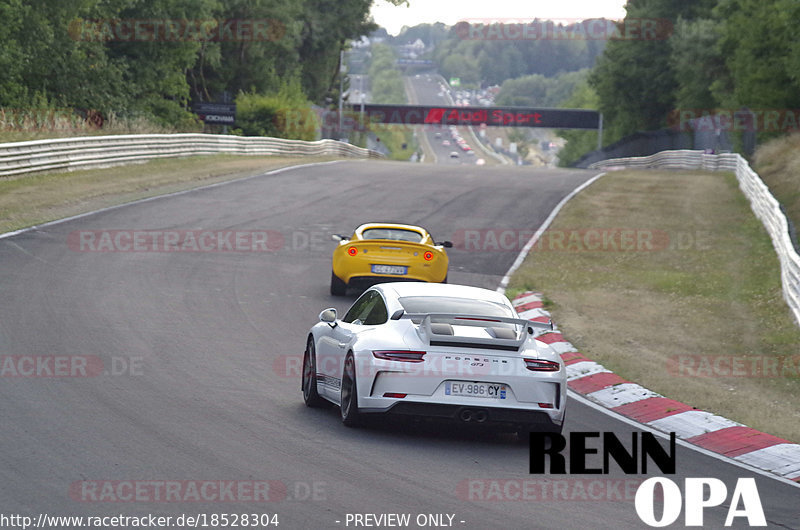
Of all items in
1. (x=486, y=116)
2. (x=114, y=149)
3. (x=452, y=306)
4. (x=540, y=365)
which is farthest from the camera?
(x=486, y=116)

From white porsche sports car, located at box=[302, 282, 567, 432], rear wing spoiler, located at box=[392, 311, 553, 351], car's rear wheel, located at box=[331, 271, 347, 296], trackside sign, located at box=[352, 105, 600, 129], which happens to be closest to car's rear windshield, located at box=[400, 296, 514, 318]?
white porsche sports car, located at box=[302, 282, 567, 432]

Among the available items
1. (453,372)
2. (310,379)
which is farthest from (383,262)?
(453,372)

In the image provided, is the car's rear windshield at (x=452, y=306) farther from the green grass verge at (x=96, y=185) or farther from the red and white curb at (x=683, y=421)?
the green grass verge at (x=96, y=185)

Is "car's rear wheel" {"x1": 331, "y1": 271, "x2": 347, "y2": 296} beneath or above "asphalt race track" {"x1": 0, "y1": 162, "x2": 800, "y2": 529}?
beneath

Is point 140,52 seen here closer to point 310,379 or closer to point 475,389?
point 310,379

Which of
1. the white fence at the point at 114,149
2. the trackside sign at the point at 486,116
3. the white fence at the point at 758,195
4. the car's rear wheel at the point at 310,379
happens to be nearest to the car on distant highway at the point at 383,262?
the white fence at the point at 758,195

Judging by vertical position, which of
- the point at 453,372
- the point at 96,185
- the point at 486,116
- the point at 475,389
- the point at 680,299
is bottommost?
the point at 486,116

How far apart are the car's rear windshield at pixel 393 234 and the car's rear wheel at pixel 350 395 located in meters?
8.83

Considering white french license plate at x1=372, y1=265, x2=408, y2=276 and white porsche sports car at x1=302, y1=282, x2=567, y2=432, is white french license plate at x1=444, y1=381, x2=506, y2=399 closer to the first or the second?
white porsche sports car at x1=302, y1=282, x2=567, y2=432

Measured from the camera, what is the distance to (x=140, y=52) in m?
56.5

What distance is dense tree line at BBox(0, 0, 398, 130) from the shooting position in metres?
47.1

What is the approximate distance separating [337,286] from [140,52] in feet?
139

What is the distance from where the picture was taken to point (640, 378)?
12.4m

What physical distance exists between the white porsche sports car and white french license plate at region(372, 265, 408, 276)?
8015 millimetres
